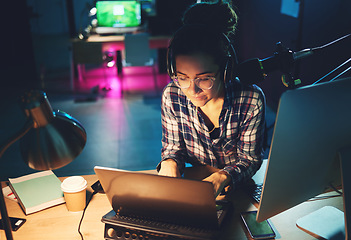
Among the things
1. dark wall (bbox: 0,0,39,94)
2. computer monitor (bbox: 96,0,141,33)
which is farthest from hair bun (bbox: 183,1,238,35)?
dark wall (bbox: 0,0,39,94)

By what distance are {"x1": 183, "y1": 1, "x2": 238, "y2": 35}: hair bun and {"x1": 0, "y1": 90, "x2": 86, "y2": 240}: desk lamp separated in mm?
683

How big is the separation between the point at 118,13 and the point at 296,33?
9.22 ft

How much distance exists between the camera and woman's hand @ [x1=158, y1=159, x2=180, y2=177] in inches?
51.9

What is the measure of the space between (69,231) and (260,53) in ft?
13.2

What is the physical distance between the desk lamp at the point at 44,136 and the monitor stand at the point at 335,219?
69 centimetres

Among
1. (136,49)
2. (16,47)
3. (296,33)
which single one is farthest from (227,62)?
(16,47)

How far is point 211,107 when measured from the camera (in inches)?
57.6

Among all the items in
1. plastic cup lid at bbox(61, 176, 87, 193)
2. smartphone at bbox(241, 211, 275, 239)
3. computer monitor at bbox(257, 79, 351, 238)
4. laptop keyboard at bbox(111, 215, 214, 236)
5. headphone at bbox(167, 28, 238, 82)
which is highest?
headphone at bbox(167, 28, 238, 82)

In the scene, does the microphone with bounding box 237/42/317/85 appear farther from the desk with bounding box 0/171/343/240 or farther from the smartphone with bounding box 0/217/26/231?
the smartphone with bounding box 0/217/26/231

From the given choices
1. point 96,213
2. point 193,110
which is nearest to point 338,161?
point 193,110

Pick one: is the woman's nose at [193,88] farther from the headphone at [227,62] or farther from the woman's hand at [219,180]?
the woman's hand at [219,180]

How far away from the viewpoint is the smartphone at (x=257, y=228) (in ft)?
3.41

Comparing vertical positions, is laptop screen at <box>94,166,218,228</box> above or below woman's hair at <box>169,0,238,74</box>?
below

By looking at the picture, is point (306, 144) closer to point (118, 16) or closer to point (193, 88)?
point (193, 88)
